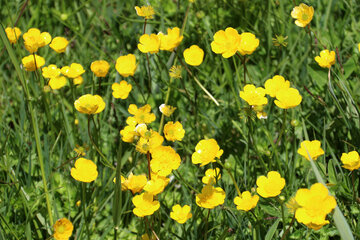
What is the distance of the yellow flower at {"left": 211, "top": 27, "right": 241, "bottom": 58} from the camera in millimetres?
1644

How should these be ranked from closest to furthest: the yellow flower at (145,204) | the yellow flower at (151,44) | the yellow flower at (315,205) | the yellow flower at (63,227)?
the yellow flower at (315,205)
the yellow flower at (145,204)
the yellow flower at (63,227)
the yellow flower at (151,44)

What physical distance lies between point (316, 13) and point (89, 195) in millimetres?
1601

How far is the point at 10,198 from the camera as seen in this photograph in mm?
1709

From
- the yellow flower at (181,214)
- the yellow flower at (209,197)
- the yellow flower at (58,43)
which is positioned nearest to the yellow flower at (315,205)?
the yellow flower at (209,197)

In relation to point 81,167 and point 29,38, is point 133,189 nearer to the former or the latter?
point 81,167

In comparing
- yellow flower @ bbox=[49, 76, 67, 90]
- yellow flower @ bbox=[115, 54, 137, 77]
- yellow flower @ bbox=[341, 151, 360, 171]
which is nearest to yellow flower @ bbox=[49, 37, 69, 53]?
yellow flower @ bbox=[49, 76, 67, 90]

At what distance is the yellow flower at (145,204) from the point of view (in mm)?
1342

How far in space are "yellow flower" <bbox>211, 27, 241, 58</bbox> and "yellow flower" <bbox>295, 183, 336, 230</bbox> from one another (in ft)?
2.17

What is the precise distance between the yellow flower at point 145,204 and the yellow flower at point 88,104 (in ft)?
1.24

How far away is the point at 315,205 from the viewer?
1.15m

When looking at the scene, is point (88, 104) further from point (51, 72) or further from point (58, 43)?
point (58, 43)

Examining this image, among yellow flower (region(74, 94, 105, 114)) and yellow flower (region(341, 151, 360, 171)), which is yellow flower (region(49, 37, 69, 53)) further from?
yellow flower (region(341, 151, 360, 171))

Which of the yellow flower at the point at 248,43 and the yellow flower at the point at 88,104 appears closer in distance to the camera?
the yellow flower at the point at 88,104

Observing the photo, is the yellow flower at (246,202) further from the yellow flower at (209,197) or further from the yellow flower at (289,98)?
the yellow flower at (289,98)
